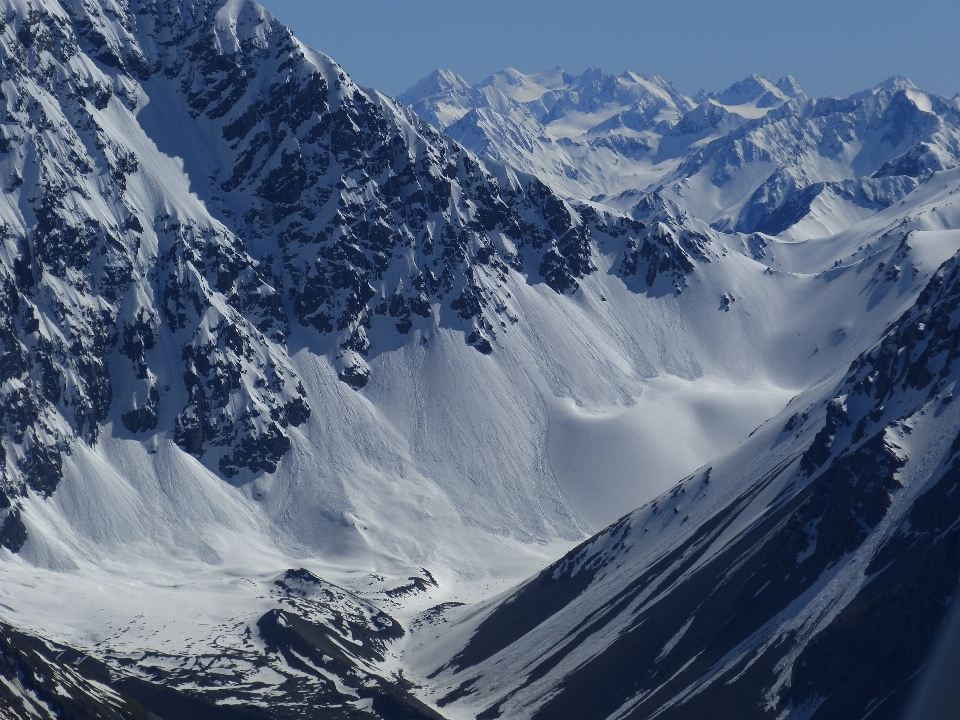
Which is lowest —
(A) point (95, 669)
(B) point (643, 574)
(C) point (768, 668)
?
(C) point (768, 668)

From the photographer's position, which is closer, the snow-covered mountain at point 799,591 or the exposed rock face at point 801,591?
the exposed rock face at point 801,591

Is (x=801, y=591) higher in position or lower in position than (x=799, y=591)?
lower

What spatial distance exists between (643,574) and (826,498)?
36.4 m

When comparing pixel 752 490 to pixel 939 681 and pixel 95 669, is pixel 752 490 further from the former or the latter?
pixel 95 669

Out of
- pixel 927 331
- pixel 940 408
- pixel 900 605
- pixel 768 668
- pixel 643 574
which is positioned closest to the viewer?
pixel 900 605

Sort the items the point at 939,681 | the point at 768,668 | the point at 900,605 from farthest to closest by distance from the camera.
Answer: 1. the point at 768,668
2. the point at 900,605
3. the point at 939,681

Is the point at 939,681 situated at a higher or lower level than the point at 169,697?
lower

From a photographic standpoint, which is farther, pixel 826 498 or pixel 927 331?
pixel 927 331

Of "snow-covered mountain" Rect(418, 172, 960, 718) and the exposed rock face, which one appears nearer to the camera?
the exposed rock face

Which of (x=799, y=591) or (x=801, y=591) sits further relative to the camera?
(x=799, y=591)

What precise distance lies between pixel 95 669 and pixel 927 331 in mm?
115681

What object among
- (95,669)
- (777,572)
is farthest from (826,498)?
(95,669)

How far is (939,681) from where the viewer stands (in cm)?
12219

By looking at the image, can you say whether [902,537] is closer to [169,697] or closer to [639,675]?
[639,675]
